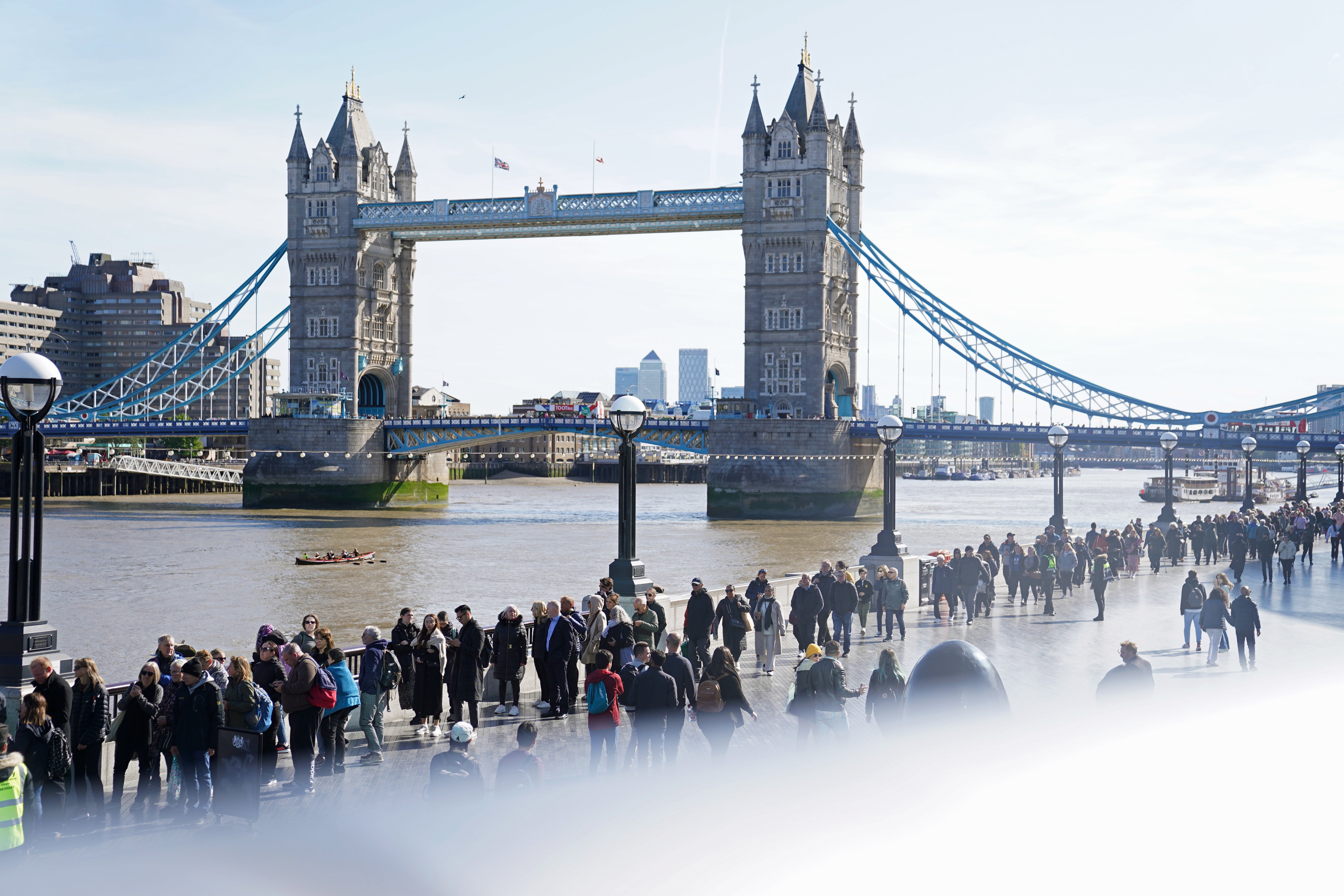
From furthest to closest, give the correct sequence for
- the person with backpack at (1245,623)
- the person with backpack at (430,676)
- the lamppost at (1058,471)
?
the lamppost at (1058,471), the person with backpack at (1245,623), the person with backpack at (430,676)

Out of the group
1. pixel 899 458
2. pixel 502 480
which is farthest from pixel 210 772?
pixel 899 458

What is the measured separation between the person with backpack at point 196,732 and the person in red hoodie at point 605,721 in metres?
3.16

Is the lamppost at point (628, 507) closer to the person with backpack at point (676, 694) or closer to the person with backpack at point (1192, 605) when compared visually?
the person with backpack at point (676, 694)

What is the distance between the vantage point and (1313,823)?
8.60m

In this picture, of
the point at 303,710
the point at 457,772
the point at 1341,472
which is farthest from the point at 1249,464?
the point at 457,772

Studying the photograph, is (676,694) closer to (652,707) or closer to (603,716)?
(652,707)

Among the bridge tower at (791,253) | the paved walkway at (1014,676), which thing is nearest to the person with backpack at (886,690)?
the paved walkway at (1014,676)

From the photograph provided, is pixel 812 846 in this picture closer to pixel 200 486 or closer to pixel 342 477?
pixel 342 477

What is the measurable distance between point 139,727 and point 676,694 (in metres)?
4.42

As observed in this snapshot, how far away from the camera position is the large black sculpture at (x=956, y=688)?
891 centimetres

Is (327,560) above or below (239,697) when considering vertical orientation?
below

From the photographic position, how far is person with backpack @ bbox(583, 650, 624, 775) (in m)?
10.9

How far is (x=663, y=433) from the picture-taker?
6831 cm

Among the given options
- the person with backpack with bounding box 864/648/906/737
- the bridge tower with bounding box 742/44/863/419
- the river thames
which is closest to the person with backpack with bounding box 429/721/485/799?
the person with backpack with bounding box 864/648/906/737
